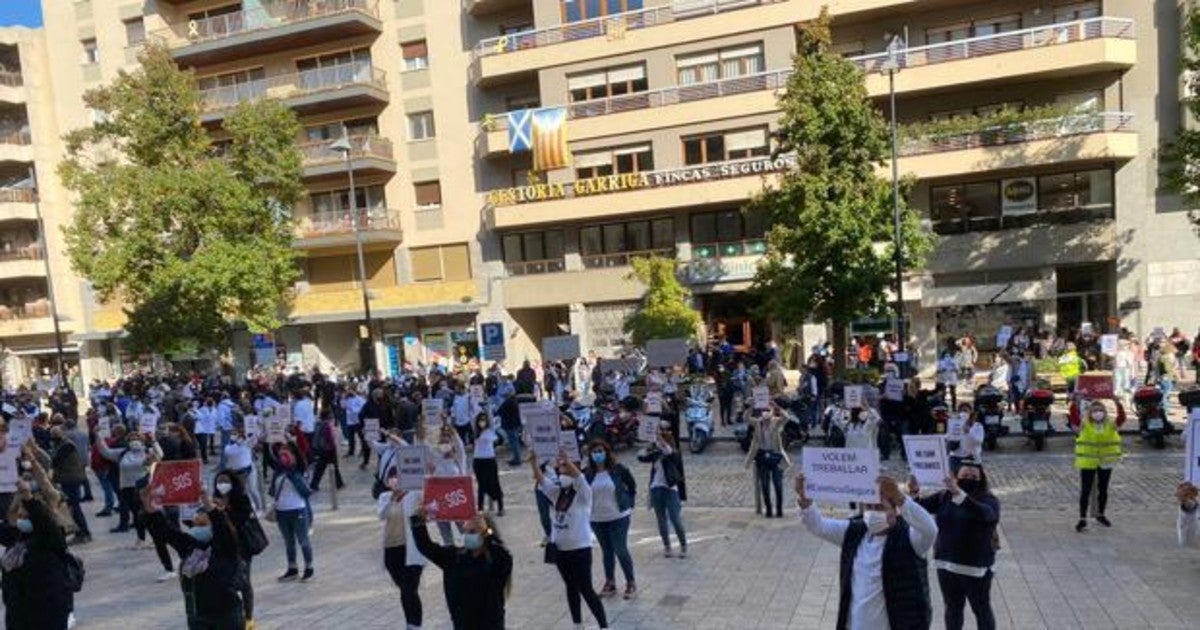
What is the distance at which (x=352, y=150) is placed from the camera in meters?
35.7

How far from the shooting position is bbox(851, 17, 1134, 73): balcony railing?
26.3m

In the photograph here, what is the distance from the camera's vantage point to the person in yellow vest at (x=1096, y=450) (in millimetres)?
10188

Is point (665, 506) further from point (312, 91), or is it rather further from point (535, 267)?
point (312, 91)

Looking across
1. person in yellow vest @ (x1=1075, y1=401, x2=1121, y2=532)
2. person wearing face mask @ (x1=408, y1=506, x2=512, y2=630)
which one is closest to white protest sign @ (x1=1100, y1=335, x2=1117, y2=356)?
person in yellow vest @ (x1=1075, y1=401, x2=1121, y2=532)

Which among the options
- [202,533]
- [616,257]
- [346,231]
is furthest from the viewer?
[346,231]

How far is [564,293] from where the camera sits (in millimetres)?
34250

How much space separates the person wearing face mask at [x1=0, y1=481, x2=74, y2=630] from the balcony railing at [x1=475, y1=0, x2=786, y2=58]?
1114 inches

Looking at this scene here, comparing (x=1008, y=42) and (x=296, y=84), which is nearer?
(x=1008, y=42)

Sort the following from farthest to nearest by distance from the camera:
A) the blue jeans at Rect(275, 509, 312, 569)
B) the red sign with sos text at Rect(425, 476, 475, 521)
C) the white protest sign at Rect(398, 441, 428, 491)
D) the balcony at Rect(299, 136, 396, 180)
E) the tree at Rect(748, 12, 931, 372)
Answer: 1. the balcony at Rect(299, 136, 396, 180)
2. the tree at Rect(748, 12, 931, 372)
3. the blue jeans at Rect(275, 509, 312, 569)
4. the white protest sign at Rect(398, 441, 428, 491)
5. the red sign with sos text at Rect(425, 476, 475, 521)

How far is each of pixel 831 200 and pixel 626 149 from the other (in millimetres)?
11104

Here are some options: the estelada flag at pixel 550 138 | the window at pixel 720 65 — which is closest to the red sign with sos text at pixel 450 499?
the window at pixel 720 65

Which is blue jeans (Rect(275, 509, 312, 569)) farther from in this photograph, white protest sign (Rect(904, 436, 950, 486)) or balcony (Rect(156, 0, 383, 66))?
balcony (Rect(156, 0, 383, 66))

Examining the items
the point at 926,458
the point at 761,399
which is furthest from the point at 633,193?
the point at 926,458

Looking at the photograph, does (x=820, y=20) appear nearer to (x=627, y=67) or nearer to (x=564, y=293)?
(x=627, y=67)
